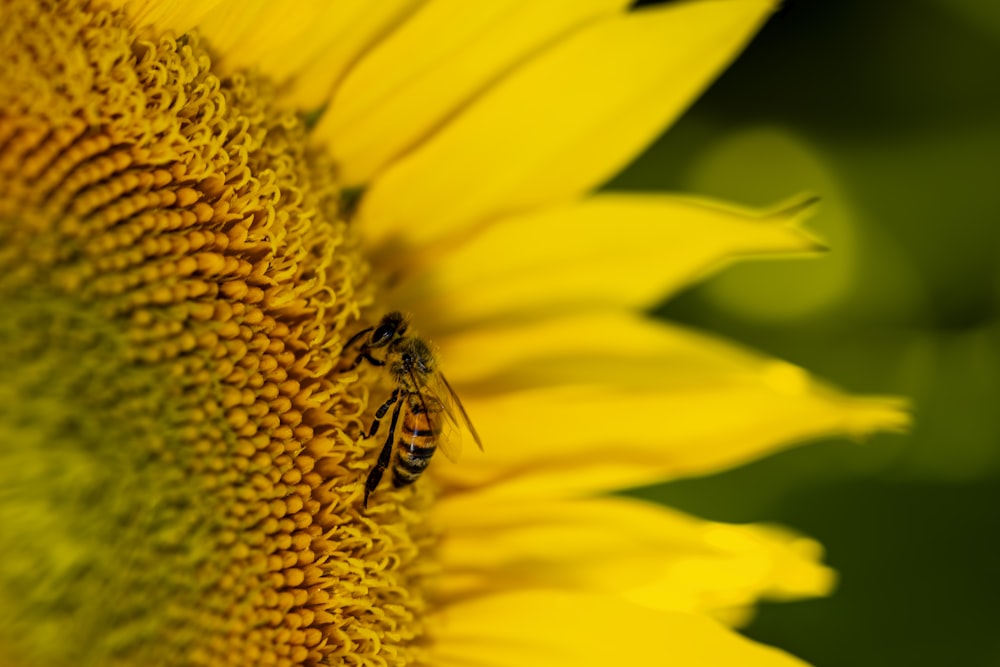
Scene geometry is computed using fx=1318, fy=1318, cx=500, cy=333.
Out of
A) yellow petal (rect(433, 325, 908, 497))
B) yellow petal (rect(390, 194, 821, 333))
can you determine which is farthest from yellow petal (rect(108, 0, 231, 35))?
yellow petal (rect(433, 325, 908, 497))

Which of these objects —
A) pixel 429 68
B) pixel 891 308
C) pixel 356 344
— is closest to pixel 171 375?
pixel 356 344

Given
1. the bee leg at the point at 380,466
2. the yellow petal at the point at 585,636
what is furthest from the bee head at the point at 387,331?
the yellow petal at the point at 585,636

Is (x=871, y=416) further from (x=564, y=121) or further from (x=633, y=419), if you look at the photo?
(x=564, y=121)

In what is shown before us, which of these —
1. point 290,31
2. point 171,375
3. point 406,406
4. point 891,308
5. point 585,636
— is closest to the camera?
point 171,375

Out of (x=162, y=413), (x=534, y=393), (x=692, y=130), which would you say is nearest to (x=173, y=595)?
(x=162, y=413)

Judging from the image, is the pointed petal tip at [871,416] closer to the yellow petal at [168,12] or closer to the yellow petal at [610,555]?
the yellow petal at [610,555]

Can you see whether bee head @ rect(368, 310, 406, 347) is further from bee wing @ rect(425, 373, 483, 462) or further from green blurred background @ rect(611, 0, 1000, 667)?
green blurred background @ rect(611, 0, 1000, 667)
